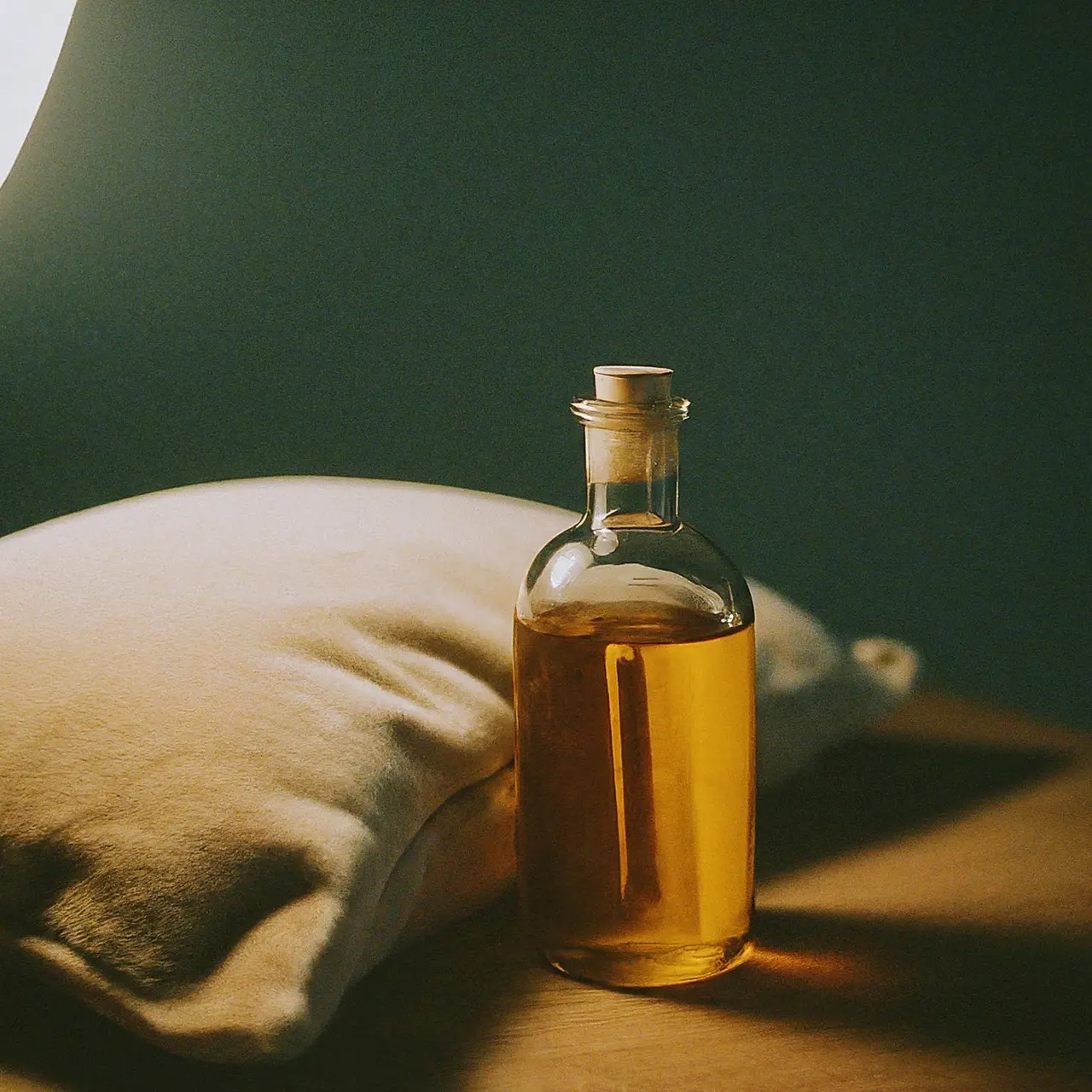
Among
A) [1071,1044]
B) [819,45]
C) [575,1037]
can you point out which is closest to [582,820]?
[575,1037]

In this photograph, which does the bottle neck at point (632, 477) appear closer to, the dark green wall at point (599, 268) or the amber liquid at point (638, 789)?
the amber liquid at point (638, 789)

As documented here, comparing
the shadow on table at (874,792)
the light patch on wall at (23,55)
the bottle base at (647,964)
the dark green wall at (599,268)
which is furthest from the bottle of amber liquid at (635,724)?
the dark green wall at (599,268)

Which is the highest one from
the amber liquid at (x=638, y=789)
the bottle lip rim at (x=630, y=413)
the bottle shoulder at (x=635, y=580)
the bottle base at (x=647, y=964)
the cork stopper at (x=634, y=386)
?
the cork stopper at (x=634, y=386)

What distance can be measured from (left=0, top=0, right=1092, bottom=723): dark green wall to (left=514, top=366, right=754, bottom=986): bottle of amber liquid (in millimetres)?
561

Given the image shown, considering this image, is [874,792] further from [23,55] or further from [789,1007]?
[23,55]

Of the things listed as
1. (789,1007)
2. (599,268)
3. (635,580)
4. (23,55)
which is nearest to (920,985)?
(789,1007)

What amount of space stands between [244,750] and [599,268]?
678mm

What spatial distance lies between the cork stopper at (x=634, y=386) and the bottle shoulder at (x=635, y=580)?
6cm

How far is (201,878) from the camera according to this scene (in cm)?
48

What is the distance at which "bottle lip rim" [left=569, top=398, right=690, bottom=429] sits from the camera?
0.53 meters

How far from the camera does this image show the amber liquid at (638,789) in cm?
54

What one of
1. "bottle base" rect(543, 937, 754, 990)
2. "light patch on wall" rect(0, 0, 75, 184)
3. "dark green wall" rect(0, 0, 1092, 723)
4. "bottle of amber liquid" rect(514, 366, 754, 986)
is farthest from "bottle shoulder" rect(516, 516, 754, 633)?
"dark green wall" rect(0, 0, 1092, 723)

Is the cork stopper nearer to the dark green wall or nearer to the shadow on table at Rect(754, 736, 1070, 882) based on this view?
the shadow on table at Rect(754, 736, 1070, 882)

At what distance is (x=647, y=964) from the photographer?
539mm
